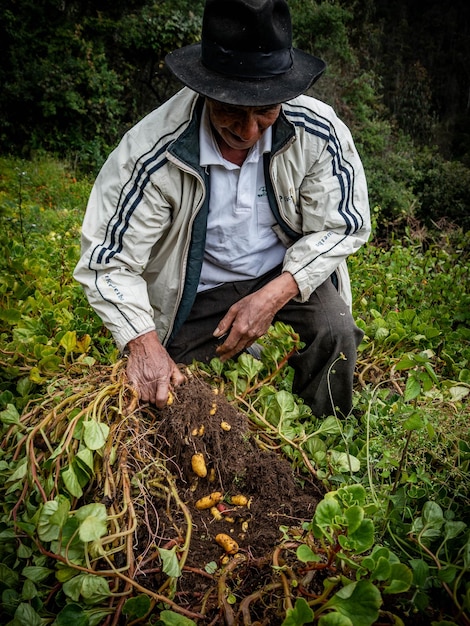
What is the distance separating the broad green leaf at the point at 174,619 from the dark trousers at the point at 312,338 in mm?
1078

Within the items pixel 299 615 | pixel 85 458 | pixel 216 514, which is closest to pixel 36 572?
pixel 85 458

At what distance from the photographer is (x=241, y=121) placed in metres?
1.96

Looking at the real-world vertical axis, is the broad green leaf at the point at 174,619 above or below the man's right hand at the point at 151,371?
above

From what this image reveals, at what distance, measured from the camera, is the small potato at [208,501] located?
166 centimetres

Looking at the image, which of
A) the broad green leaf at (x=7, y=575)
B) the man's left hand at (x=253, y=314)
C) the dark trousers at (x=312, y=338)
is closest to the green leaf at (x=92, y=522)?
the broad green leaf at (x=7, y=575)

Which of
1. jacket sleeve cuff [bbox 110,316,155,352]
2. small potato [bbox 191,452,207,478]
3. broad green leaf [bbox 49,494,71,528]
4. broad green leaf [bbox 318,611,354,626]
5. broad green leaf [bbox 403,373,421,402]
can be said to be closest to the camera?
broad green leaf [bbox 318,611,354,626]

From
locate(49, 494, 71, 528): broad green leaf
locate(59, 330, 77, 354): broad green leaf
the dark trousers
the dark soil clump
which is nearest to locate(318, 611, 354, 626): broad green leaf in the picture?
the dark soil clump

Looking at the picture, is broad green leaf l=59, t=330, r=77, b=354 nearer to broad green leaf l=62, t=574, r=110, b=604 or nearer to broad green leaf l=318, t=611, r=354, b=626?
broad green leaf l=62, t=574, r=110, b=604

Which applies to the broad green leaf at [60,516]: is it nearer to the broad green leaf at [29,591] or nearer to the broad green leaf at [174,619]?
the broad green leaf at [29,591]

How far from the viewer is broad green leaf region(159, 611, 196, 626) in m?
1.25

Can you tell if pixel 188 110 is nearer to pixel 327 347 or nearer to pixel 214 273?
pixel 214 273

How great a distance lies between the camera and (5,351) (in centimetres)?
231

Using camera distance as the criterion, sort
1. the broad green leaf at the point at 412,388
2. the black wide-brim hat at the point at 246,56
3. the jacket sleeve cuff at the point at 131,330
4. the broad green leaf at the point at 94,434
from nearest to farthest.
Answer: the broad green leaf at the point at 412,388 < the broad green leaf at the point at 94,434 < the black wide-brim hat at the point at 246,56 < the jacket sleeve cuff at the point at 131,330

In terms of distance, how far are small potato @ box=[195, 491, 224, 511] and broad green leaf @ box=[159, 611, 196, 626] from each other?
0.41 m
